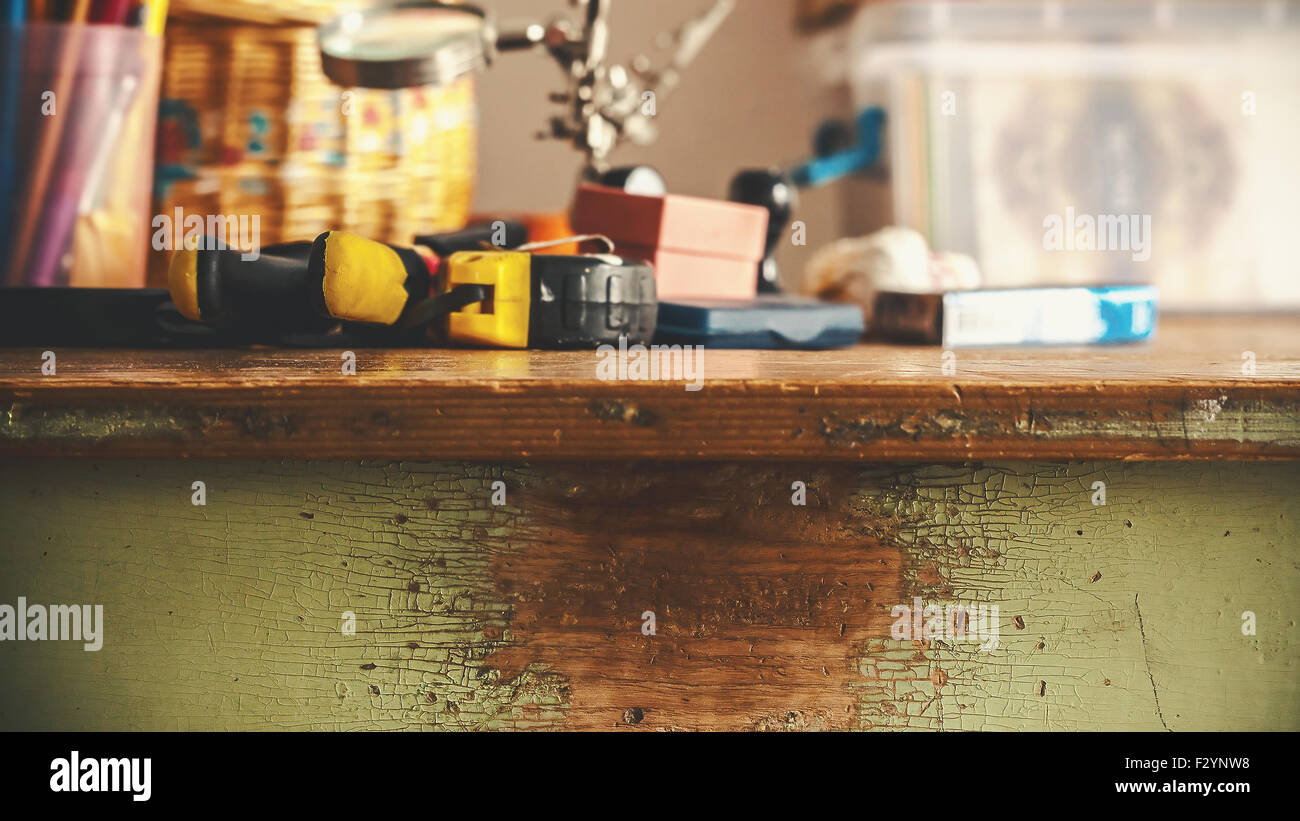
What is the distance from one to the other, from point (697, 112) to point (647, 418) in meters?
0.77

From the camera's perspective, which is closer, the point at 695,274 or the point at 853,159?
the point at 695,274

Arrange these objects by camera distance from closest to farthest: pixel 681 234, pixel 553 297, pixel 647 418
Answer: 1. pixel 647 418
2. pixel 553 297
3. pixel 681 234

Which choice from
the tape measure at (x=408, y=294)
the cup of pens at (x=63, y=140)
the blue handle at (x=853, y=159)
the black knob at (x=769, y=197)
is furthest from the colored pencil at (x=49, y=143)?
the blue handle at (x=853, y=159)

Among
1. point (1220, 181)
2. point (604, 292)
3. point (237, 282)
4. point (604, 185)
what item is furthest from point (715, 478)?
point (1220, 181)

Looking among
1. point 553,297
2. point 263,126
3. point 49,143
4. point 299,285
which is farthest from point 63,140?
point 553,297

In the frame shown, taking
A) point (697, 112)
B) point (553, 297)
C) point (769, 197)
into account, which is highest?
point (697, 112)

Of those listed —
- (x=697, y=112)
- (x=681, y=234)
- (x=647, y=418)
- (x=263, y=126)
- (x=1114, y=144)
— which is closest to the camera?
(x=647, y=418)

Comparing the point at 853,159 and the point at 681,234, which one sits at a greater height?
the point at 853,159

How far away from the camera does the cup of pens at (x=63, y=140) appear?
63 cm

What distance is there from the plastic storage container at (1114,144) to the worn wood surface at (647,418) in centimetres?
52

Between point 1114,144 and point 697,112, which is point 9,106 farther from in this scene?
point 1114,144

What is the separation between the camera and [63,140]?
0.63 meters
